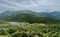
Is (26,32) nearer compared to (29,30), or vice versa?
(26,32)

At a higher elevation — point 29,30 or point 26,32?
point 26,32

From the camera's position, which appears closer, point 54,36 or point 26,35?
point 26,35

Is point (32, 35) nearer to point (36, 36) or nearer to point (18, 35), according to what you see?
point (36, 36)

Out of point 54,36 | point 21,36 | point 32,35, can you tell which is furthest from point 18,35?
point 54,36

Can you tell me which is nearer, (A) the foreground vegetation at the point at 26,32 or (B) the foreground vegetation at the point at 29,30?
(A) the foreground vegetation at the point at 26,32

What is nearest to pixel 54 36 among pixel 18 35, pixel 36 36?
pixel 36 36

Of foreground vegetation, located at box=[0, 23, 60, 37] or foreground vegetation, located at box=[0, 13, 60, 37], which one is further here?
foreground vegetation, located at box=[0, 13, 60, 37]

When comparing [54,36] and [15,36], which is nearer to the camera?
[15,36]

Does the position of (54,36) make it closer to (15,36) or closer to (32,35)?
(32,35)
